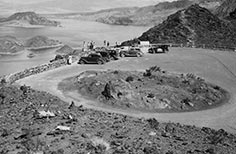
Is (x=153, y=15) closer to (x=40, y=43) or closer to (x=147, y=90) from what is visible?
(x=40, y=43)

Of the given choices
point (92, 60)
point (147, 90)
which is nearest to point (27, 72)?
point (92, 60)

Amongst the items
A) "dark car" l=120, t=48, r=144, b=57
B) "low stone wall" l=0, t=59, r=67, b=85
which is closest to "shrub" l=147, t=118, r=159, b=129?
"low stone wall" l=0, t=59, r=67, b=85

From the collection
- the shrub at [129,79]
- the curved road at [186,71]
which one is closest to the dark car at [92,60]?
the curved road at [186,71]

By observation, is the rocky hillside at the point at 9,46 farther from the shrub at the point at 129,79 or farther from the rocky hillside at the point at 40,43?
the shrub at the point at 129,79

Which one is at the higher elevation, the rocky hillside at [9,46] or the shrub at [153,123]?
the shrub at [153,123]

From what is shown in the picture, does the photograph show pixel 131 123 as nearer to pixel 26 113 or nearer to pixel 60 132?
pixel 60 132

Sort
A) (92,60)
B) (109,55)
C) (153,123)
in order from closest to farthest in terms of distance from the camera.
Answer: (153,123) < (92,60) < (109,55)
